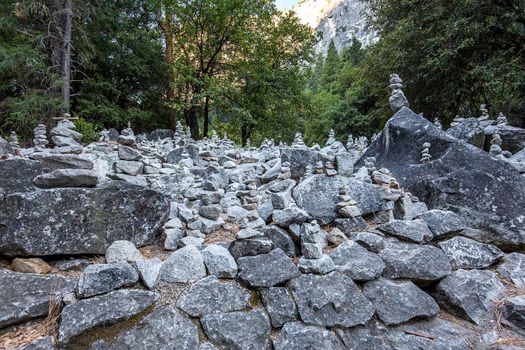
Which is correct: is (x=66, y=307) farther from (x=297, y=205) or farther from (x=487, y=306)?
(x=487, y=306)

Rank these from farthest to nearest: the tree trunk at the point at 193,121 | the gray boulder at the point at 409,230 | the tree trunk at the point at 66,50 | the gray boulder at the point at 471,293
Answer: the tree trunk at the point at 193,121 < the tree trunk at the point at 66,50 < the gray boulder at the point at 409,230 < the gray boulder at the point at 471,293

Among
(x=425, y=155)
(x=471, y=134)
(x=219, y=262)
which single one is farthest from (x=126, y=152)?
(x=471, y=134)

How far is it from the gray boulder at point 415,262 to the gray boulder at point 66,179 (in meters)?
2.83

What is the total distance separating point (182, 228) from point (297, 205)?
123cm

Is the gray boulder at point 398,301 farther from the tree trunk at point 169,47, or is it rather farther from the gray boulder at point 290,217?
the tree trunk at point 169,47

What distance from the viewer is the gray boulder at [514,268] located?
8.65 feet

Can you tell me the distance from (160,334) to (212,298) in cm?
42

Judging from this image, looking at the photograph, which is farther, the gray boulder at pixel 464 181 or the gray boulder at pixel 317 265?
the gray boulder at pixel 464 181

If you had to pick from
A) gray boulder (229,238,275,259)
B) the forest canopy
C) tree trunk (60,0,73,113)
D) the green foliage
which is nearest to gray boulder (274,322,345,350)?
gray boulder (229,238,275,259)

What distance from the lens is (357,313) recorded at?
7.44ft

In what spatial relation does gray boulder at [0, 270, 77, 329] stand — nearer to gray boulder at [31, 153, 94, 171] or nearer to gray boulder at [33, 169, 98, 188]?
gray boulder at [33, 169, 98, 188]

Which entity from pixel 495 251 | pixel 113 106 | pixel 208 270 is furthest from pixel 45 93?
pixel 495 251

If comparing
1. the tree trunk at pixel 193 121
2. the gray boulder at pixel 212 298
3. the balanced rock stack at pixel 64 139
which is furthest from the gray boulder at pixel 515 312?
the tree trunk at pixel 193 121

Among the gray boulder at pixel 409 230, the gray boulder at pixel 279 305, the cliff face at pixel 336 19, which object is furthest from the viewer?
the cliff face at pixel 336 19
